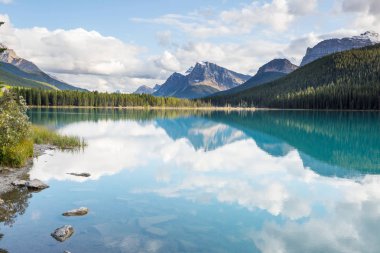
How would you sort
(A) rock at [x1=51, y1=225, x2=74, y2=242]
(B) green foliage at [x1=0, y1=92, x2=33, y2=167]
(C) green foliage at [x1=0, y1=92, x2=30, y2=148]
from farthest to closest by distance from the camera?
(B) green foliage at [x1=0, y1=92, x2=33, y2=167] < (C) green foliage at [x1=0, y1=92, x2=30, y2=148] < (A) rock at [x1=51, y1=225, x2=74, y2=242]

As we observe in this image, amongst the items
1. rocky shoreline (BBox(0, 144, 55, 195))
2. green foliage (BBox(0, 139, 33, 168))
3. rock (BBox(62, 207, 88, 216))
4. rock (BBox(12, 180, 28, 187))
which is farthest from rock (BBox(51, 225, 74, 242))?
green foliage (BBox(0, 139, 33, 168))

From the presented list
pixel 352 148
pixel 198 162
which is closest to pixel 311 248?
pixel 198 162

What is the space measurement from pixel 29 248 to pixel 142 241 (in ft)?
16.4

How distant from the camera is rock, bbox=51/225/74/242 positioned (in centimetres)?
1719

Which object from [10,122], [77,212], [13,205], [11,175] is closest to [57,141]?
[10,122]

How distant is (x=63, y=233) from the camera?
57.2ft

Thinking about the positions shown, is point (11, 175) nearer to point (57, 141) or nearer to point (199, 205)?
point (199, 205)

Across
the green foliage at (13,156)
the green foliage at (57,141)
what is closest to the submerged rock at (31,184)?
the green foliage at (13,156)

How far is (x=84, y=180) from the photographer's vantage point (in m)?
30.8

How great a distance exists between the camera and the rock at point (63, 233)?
17186 millimetres

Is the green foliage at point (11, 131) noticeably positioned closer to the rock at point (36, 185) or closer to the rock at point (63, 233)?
the rock at point (36, 185)

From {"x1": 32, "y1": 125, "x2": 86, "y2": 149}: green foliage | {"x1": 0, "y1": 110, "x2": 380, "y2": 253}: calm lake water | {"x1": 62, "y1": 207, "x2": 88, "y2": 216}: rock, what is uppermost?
{"x1": 32, "y1": 125, "x2": 86, "y2": 149}: green foliage

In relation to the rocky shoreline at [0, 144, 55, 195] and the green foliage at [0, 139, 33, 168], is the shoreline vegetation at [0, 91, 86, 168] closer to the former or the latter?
the green foliage at [0, 139, 33, 168]

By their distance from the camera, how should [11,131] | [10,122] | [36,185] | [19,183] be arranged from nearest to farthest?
[36,185], [19,183], [11,131], [10,122]
